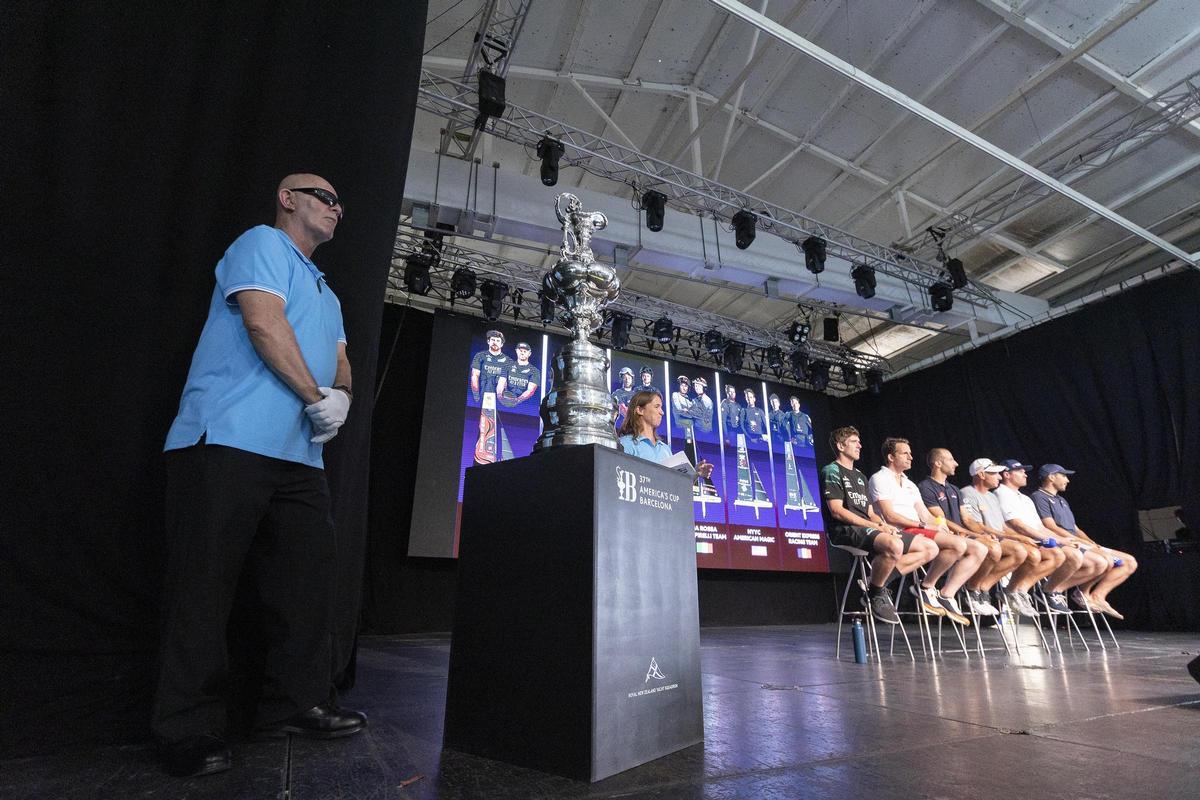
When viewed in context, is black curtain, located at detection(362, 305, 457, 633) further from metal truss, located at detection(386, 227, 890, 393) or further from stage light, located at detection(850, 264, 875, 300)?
stage light, located at detection(850, 264, 875, 300)

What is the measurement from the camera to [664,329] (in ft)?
26.1

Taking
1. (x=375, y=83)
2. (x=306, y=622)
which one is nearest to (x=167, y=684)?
(x=306, y=622)

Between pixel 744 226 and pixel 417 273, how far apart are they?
3.68 metres

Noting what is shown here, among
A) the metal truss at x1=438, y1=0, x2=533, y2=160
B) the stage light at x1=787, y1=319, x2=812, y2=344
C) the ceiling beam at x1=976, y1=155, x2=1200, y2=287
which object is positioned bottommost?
the stage light at x1=787, y1=319, x2=812, y2=344

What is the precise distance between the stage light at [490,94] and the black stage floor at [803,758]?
4.17 meters

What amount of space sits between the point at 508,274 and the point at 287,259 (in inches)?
234

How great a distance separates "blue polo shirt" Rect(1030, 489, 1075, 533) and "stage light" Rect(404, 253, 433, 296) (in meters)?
6.40

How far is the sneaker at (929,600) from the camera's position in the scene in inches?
134

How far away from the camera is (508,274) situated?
7199 mm

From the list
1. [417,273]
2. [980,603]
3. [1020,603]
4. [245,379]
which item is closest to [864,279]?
[1020,603]

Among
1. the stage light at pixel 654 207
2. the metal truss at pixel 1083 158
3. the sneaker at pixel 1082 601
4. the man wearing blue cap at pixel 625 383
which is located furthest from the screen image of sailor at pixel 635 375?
the sneaker at pixel 1082 601

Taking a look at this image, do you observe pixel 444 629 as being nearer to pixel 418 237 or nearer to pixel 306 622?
pixel 418 237

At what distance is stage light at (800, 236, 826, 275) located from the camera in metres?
6.34

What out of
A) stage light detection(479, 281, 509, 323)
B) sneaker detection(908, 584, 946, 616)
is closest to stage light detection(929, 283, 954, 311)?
sneaker detection(908, 584, 946, 616)
